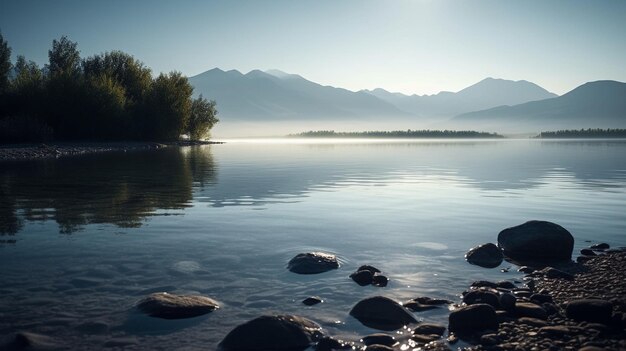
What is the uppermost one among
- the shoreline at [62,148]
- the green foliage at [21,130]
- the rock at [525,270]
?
the green foliage at [21,130]

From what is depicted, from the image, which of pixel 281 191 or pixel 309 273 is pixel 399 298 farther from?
pixel 281 191

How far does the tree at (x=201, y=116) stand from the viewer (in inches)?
6254

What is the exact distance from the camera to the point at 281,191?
37.8 metres

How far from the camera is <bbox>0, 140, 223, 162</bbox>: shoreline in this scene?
80.1 m

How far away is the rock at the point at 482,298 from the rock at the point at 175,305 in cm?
660

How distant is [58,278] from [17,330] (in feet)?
13.1

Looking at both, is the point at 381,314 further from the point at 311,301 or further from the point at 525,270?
the point at 525,270

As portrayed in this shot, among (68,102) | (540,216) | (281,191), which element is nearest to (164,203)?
(281,191)

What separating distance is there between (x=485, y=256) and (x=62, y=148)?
3963 inches

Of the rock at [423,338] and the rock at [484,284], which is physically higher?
the rock at [484,284]

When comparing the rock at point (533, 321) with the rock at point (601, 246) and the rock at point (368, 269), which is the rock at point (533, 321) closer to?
the rock at point (368, 269)

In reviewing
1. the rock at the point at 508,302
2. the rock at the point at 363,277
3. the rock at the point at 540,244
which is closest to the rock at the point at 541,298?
the rock at the point at 508,302

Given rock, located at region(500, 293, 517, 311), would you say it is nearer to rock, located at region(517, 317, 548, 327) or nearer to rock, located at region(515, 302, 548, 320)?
rock, located at region(515, 302, 548, 320)

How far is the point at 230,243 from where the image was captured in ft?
63.5
